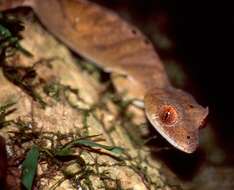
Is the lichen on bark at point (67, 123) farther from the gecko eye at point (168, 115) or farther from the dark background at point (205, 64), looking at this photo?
the dark background at point (205, 64)

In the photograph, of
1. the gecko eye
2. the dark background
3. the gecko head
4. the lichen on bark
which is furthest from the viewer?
the dark background

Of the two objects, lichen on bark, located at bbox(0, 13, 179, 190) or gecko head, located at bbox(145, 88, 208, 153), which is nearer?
lichen on bark, located at bbox(0, 13, 179, 190)

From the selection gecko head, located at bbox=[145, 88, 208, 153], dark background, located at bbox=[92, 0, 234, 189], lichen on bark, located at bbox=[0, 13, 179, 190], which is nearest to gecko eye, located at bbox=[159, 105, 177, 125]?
gecko head, located at bbox=[145, 88, 208, 153]

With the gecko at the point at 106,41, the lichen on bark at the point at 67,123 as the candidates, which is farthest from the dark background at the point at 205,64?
the gecko at the point at 106,41

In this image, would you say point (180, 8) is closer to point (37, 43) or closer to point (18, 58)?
point (37, 43)

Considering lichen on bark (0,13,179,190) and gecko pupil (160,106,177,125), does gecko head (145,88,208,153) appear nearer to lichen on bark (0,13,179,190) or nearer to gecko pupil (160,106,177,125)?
gecko pupil (160,106,177,125)

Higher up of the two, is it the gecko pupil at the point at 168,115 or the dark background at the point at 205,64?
the gecko pupil at the point at 168,115

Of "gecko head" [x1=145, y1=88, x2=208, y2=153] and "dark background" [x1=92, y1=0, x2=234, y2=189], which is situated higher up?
"gecko head" [x1=145, y1=88, x2=208, y2=153]

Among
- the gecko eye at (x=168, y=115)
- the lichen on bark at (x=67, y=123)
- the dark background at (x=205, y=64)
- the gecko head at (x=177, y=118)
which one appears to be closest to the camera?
the lichen on bark at (x=67, y=123)
